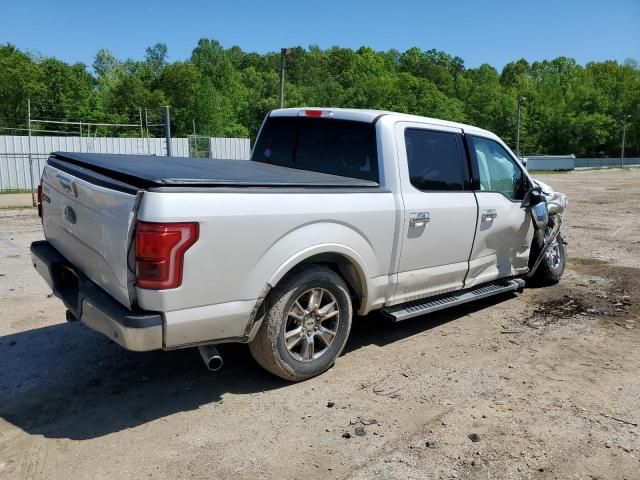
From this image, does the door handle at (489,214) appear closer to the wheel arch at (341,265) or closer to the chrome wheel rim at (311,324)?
the wheel arch at (341,265)

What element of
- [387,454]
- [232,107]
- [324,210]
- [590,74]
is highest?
[590,74]

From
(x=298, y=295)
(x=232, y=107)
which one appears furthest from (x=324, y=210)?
(x=232, y=107)

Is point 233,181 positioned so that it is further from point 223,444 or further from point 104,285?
point 223,444

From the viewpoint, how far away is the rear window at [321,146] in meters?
4.62

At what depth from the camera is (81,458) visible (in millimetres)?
3123

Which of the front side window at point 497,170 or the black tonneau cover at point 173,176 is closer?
the black tonneau cover at point 173,176

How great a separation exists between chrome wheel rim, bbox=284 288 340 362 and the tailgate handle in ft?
5.51

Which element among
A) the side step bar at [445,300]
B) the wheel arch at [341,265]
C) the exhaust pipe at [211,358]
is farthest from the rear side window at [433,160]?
the exhaust pipe at [211,358]

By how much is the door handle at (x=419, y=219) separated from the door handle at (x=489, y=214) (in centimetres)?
91

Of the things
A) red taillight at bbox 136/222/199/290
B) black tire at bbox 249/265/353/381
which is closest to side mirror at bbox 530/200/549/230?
black tire at bbox 249/265/353/381

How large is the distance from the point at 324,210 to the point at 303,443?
1.53m

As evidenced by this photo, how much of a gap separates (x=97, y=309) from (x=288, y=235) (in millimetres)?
1270

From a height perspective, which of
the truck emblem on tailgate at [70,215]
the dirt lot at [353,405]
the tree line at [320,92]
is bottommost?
the dirt lot at [353,405]

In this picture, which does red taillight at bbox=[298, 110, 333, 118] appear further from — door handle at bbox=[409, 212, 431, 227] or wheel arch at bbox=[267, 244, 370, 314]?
wheel arch at bbox=[267, 244, 370, 314]
